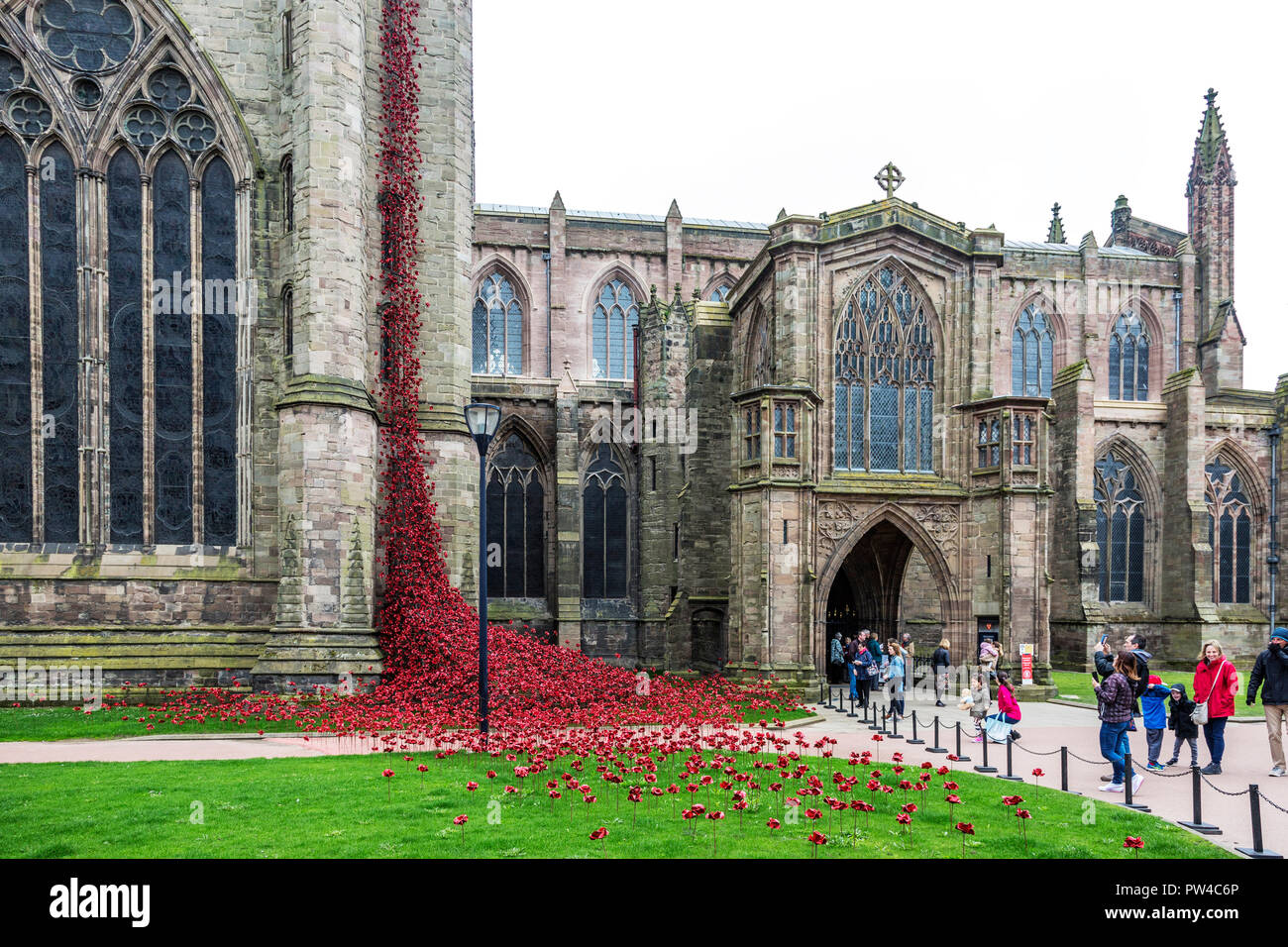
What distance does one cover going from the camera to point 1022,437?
23.3 metres

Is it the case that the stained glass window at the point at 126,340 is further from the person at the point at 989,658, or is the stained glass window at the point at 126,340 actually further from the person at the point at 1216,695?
the person at the point at 1216,695

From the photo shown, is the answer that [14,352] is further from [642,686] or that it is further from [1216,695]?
[1216,695]

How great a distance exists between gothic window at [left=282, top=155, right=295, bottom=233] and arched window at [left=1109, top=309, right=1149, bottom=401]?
3393 cm

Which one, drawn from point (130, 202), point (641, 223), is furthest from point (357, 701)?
point (641, 223)

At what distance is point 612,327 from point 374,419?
812 inches

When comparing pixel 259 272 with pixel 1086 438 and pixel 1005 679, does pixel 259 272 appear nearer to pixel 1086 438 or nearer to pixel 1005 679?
pixel 1005 679

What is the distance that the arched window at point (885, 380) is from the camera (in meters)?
24.0

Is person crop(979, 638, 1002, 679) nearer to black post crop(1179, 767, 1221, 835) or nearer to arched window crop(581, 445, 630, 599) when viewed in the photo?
black post crop(1179, 767, 1221, 835)

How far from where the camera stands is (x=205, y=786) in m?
10.3

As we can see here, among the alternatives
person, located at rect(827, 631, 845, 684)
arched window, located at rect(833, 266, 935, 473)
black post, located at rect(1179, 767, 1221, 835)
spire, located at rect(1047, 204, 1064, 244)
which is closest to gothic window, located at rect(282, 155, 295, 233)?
arched window, located at rect(833, 266, 935, 473)

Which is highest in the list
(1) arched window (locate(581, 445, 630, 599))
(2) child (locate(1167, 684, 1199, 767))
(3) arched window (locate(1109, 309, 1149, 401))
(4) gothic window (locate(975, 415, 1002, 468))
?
(3) arched window (locate(1109, 309, 1149, 401))

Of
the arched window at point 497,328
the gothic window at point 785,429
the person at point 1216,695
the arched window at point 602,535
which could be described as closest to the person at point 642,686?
the gothic window at point 785,429

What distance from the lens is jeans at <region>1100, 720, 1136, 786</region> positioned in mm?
11312
